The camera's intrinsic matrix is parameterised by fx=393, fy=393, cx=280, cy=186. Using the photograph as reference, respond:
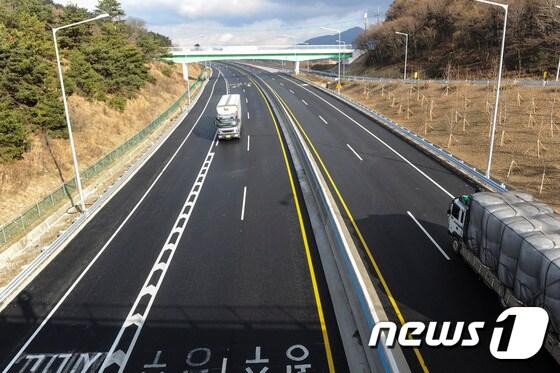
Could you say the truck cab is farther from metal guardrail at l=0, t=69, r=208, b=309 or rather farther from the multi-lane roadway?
metal guardrail at l=0, t=69, r=208, b=309

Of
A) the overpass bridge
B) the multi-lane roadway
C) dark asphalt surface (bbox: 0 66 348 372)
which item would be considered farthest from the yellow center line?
the overpass bridge

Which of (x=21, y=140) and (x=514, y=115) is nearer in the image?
(x=21, y=140)

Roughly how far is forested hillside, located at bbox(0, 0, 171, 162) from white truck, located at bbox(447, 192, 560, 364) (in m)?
30.3

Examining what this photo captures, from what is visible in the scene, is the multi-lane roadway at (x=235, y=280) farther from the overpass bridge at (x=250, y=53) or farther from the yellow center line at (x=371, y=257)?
the overpass bridge at (x=250, y=53)

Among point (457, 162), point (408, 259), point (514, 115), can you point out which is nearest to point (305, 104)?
point (514, 115)

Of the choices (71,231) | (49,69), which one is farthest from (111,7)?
(71,231)

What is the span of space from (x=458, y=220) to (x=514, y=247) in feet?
12.9

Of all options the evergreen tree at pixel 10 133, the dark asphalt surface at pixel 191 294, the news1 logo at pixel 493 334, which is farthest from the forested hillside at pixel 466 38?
the evergreen tree at pixel 10 133

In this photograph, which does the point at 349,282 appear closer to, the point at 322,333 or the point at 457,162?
the point at 322,333

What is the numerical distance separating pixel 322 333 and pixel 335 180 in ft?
48.4

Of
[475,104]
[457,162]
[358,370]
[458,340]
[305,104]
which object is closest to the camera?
[358,370]

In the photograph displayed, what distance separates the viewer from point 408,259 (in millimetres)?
16422

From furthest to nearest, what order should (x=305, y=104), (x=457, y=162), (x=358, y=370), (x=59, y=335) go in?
(x=305, y=104) < (x=457, y=162) < (x=59, y=335) < (x=358, y=370)

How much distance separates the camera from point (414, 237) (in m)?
18.2
